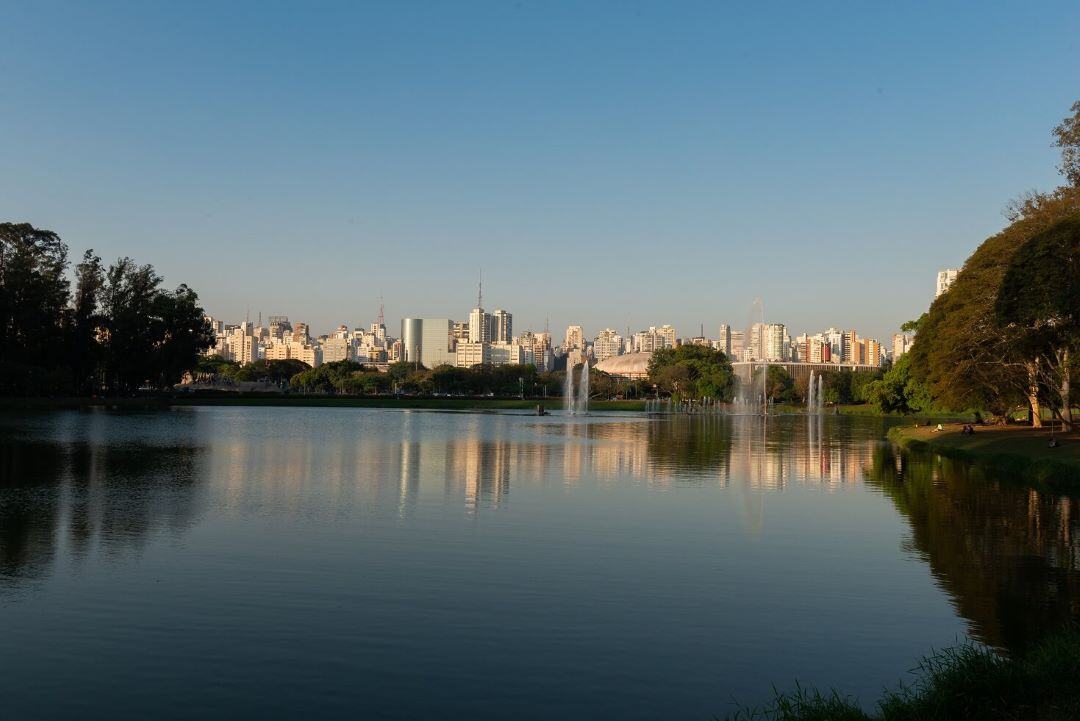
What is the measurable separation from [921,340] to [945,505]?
124 feet

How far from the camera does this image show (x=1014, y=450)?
3703 centimetres

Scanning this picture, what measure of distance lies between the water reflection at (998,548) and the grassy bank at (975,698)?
2.19 meters

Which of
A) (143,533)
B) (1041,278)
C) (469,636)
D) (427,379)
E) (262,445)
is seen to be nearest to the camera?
(469,636)

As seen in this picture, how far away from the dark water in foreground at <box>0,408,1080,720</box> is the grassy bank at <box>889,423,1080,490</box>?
8.84 feet

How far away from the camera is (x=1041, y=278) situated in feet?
99.4

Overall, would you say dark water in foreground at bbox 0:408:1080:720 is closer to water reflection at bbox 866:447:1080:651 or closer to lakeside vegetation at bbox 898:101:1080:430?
water reflection at bbox 866:447:1080:651

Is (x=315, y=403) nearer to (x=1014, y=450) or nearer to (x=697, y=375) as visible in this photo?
(x=697, y=375)

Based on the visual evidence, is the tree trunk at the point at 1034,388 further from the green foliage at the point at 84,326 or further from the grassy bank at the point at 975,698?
the green foliage at the point at 84,326

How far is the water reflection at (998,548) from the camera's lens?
495 inches

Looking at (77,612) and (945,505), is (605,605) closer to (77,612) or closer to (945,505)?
(77,612)

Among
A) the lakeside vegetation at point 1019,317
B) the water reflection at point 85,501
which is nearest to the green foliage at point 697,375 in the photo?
the lakeside vegetation at point 1019,317

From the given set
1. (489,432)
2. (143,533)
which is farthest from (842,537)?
(489,432)

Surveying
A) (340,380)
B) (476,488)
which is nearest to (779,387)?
(340,380)

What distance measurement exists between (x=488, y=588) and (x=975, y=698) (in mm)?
7105
